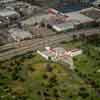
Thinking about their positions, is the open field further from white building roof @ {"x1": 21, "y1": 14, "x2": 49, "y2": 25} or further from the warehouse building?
the warehouse building

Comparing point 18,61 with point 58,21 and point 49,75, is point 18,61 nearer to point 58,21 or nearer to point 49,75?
point 49,75

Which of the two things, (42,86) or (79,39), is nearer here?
(42,86)

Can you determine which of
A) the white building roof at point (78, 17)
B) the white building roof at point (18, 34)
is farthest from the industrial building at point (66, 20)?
the white building roof at point (18, 34)

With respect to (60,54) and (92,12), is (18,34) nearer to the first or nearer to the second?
(60,54)

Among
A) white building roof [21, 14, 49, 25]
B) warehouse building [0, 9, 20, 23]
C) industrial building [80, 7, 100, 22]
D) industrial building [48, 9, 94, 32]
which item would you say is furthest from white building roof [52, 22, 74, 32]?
warehouse building [0, 9, 20, 23]

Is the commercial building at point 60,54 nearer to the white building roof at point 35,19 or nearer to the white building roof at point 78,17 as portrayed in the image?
the white building roof at point 35,19

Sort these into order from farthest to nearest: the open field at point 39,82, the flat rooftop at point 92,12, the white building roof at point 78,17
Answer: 1. the flat rooftop at point 92,12
2. the white building roof at point 78,17
3. the open field at point 39,82

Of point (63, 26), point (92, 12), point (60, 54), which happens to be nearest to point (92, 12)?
point (92, 12)

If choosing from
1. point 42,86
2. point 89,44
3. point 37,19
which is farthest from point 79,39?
point 42,86
